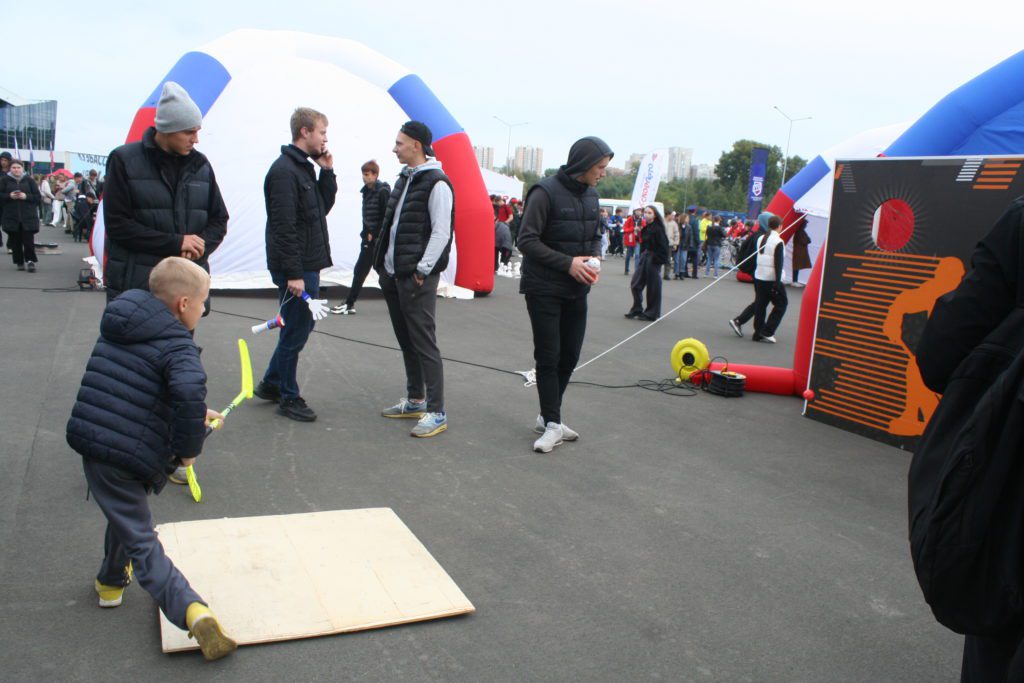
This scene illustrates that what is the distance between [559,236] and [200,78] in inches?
318

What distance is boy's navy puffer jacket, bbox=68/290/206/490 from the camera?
108 inches

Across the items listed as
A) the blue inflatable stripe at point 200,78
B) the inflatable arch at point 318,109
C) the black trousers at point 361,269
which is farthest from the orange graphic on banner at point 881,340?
the blue inflatable stripe at point 200,78

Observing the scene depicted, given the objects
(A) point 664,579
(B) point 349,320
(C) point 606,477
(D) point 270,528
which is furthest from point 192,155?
(B) point 349,320

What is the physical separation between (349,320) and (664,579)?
7.82 m

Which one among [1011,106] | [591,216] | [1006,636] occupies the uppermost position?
[1011,106]

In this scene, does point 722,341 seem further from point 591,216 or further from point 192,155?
point 192,155

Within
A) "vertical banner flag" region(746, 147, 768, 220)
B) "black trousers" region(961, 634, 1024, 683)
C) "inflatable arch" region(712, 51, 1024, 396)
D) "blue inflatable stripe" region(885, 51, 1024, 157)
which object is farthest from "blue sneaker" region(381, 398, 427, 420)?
"vertical banner flag" region(746, 147, 768, 220)

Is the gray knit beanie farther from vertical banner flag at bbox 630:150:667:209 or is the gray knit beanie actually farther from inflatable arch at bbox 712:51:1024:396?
vertical banner flag at bbox 630:150:667:209

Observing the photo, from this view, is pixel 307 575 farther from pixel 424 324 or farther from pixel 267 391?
pixel 267 391

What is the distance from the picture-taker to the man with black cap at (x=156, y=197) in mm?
4301

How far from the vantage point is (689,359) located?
8.05 meters

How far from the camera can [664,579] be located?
3723mm

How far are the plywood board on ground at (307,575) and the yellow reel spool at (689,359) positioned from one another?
465 cm

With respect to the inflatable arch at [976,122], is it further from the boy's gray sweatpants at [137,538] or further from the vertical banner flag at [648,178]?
the vertical banner flag at [648,178]
